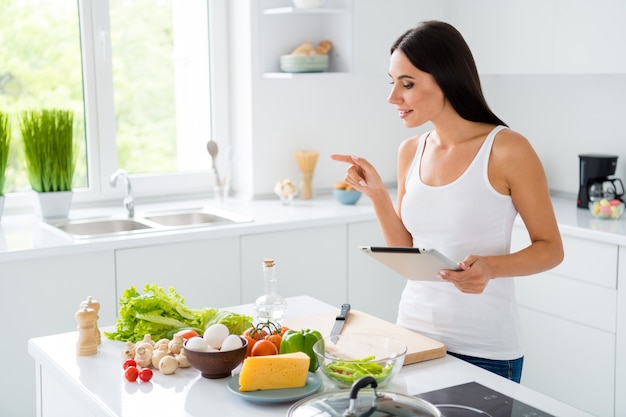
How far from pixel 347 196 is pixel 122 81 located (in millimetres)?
1176

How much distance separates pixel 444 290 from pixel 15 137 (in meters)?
2.27

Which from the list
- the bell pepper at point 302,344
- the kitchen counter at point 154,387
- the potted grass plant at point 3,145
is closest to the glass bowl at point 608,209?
the kitchen counter at point 154,387

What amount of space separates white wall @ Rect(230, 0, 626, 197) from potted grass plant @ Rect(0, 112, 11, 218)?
1127mm

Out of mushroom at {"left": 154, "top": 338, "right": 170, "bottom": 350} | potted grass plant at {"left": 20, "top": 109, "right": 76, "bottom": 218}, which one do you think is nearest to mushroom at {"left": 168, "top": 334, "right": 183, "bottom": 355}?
mushroom at {"left": 154, "top": 338, "right": 170, "bottom": 350}

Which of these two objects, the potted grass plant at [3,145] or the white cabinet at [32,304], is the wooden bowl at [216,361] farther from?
the potted grass plant at [3,145]

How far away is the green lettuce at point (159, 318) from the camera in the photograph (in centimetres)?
203

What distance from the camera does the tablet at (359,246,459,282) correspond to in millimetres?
1796

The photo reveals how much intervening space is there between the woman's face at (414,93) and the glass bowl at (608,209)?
159cm

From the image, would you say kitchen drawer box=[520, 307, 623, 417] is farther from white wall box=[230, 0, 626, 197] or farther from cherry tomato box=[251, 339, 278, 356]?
cherry tomato box=[251, 339, 278, 356]

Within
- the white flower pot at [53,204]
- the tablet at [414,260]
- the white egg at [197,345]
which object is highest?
the tablet at [414,260]

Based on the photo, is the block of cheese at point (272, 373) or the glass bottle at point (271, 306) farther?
the glass bottle at point (271, 306)

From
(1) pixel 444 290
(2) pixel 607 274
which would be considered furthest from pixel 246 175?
(1) pixel 444 290

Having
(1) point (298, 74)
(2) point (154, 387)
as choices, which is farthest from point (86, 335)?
(1) point (298, 74)

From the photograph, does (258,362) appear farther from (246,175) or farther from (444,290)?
(246,175)
